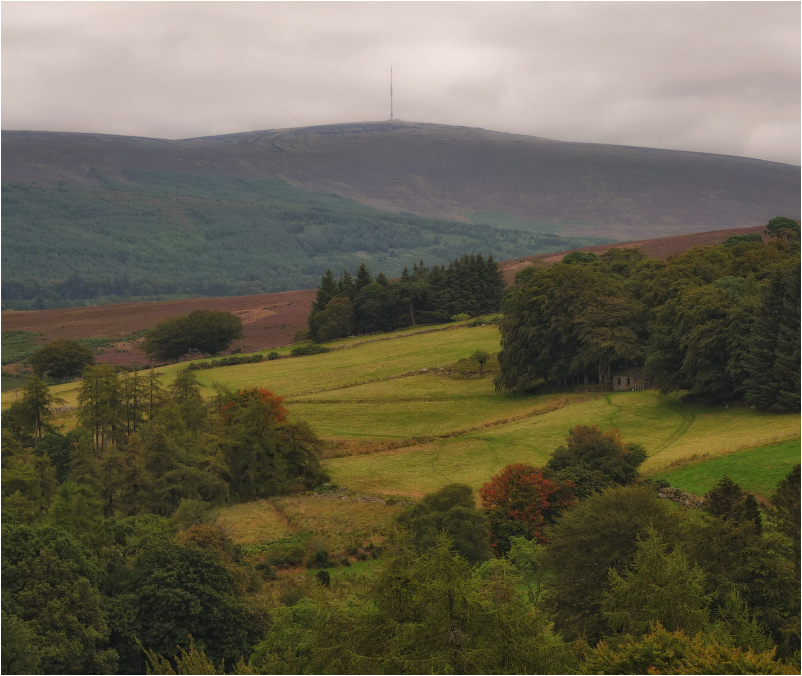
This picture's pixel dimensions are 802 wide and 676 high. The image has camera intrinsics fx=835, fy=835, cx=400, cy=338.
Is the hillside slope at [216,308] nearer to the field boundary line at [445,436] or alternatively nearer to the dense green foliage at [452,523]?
the field boundary line at [445,436]

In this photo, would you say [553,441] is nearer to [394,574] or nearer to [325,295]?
[394,574]

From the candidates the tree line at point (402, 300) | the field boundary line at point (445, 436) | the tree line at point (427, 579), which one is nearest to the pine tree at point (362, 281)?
the tree line at point (402, 300)

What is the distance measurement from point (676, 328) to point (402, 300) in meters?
54.1

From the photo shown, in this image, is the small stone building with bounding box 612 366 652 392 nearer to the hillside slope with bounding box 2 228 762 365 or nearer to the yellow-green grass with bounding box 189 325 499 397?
the yellow-green grass with bounding box 189 325 499 397

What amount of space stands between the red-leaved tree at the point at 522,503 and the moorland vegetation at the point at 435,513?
0.11m

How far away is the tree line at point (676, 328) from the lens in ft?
184

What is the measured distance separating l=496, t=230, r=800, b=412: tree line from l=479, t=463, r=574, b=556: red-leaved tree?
23369 mm

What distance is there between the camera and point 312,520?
147ft

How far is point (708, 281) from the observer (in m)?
75.5

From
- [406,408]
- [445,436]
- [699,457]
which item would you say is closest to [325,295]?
[406,408]

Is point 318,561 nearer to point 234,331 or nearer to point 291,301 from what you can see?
point 234,331

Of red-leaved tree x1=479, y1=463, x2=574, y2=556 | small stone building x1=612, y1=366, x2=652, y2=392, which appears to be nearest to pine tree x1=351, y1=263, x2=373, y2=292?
small stone building x1=612, y1=366, x2=652, y2=392

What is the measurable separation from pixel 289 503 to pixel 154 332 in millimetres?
65007

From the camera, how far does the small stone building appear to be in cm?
6975
